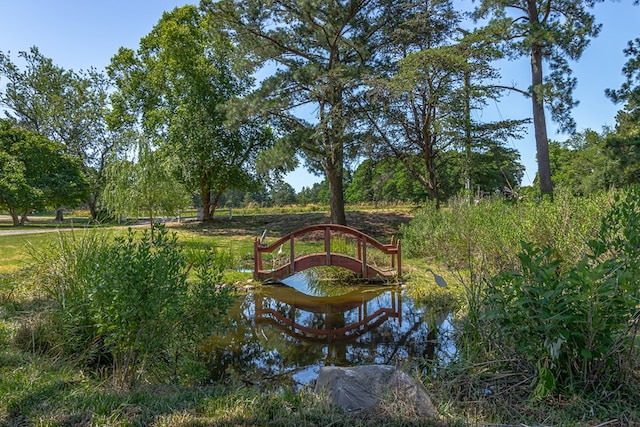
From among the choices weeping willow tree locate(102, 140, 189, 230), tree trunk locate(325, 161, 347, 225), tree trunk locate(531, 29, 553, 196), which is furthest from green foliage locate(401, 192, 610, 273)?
weeping willow tree locate(102, 140, 189, 230)

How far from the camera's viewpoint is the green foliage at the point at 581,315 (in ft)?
7.44

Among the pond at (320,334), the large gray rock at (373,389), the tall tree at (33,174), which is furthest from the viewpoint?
the tall tree at (33,174)

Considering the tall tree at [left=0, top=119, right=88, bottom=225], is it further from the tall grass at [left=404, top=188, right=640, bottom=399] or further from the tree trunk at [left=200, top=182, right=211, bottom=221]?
the tall grass at [left=404, top=188, right=640, bottom=399]

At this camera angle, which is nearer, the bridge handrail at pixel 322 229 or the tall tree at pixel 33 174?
the bridge handrail at pixel 322 229

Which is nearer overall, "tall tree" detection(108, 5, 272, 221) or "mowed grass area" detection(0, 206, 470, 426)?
"mowed grass area" detection(0, 206, 470, 426)

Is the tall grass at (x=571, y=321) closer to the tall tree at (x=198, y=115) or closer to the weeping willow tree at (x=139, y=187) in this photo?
the weeping willow tree at (x=139, y=187)

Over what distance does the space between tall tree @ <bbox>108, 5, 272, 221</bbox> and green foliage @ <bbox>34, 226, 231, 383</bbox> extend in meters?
14.0

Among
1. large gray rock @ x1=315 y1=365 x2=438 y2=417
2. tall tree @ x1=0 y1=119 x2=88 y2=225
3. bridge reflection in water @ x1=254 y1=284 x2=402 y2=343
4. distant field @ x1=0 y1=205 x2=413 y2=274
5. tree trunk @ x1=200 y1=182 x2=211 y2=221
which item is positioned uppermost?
tall tree @ x1=0 y1=119 x2=88 y2=225

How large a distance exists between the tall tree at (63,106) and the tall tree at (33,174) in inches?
98.0

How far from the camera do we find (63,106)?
2391 centimetres

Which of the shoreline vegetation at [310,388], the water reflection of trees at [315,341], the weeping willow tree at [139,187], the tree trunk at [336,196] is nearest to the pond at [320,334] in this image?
the water reflection of trees at [315,341]

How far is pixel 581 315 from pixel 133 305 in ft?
9.58

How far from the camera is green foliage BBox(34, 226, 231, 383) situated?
2.70 m

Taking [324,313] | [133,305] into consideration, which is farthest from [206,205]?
[133,305]
